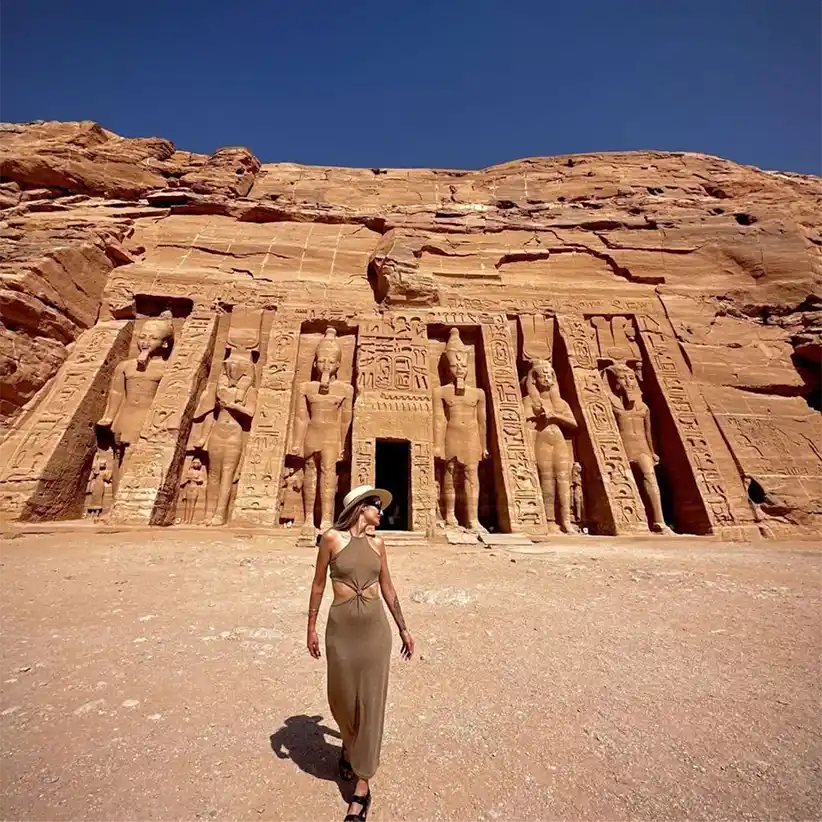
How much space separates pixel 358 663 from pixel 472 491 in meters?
8.19

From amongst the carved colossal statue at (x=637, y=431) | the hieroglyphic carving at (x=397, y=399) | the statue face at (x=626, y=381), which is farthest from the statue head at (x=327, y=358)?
the statue face at (x=626, y=381)

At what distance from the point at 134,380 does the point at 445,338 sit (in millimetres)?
7034

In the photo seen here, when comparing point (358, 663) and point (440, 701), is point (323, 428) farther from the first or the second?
point (358, 663)

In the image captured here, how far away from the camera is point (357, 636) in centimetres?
231

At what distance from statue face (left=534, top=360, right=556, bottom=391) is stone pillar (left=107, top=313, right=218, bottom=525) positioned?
24.6 ft

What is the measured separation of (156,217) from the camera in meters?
13.8

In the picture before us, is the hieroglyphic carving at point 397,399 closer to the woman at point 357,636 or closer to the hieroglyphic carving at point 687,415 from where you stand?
the hieroglyphic carving at point 687,415

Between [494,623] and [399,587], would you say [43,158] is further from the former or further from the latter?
[494,623]

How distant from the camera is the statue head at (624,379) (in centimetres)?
1157

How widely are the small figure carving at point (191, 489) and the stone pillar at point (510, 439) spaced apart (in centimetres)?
605

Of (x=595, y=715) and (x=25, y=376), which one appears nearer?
(x=595, y=715)

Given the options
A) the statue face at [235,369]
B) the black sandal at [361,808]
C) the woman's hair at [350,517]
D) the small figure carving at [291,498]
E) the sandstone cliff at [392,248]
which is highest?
the sandstone cliff at [392,248]

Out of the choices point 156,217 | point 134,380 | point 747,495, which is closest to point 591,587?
point 747,495

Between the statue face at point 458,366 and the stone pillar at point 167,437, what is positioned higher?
the statue face at point 458,366
